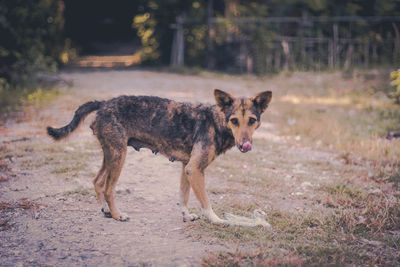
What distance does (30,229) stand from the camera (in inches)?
152

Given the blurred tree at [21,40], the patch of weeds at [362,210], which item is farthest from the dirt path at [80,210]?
the blurred tree at [21,40]

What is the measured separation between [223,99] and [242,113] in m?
0.28

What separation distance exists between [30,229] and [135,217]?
3.66 ft

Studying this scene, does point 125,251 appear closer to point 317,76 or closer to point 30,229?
point 30,229

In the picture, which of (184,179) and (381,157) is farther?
(381,157)

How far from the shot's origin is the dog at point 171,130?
4059 mm

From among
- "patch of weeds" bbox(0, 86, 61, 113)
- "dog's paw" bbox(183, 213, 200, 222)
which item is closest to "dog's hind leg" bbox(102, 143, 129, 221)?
"dog's paw" bbox(183, 213, 200, 222)

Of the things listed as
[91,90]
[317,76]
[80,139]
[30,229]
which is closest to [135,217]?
[30,229]

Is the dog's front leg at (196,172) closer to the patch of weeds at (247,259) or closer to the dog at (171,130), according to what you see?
the dog at (171,130)

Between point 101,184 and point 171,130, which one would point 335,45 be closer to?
point 171,130

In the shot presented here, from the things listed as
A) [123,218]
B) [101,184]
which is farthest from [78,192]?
[123,218]

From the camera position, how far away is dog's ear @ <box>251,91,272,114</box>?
4.08m

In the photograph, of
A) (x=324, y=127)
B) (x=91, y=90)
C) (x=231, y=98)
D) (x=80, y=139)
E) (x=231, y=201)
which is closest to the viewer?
(x=231, y=98)

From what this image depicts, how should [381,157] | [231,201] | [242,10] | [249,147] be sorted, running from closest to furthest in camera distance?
[249,147], [231,201], [381,157], [242,10]
